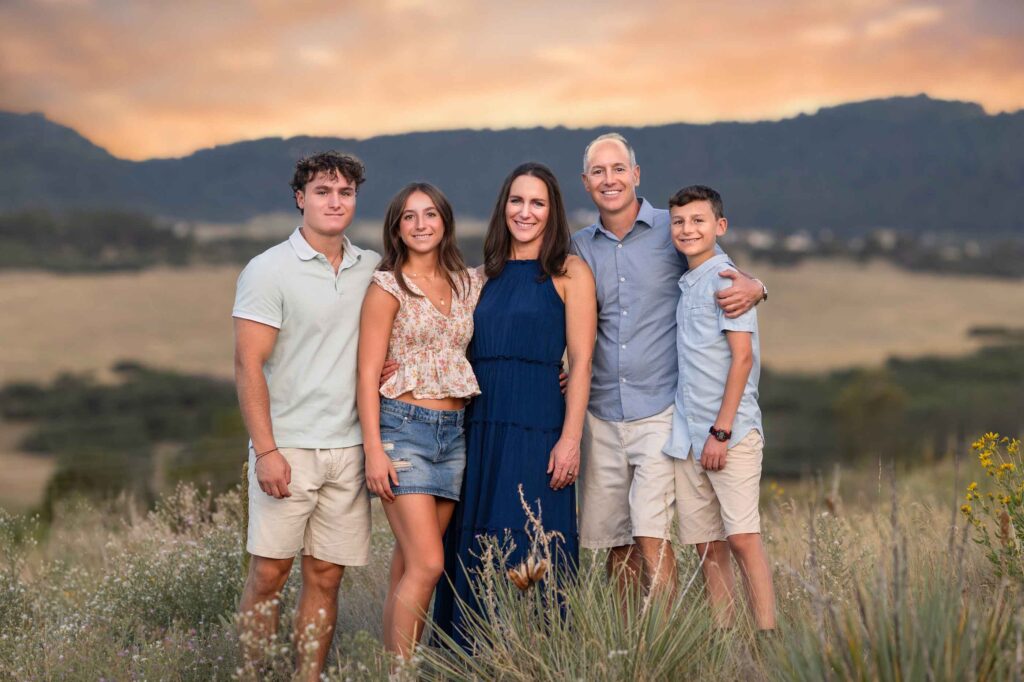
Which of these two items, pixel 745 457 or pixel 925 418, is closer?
pixel 745 457

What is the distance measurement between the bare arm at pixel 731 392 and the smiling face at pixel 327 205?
1844 mm

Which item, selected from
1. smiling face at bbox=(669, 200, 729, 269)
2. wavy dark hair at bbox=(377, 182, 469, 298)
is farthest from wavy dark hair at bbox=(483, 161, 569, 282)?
smiling face at bbox=(669, 200, 729, 269)

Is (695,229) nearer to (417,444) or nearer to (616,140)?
(616,140)

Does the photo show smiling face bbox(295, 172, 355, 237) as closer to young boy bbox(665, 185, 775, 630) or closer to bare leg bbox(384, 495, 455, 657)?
bare leg bbox(384, 495, 455, 657)

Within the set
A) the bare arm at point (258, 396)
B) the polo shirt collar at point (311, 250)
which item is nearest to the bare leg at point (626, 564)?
the bare arm at point (258, 396)

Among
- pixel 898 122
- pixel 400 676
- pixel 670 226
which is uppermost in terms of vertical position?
pixel 898 122

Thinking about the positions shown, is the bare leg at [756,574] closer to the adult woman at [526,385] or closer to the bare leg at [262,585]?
the adult woman at [526,385]

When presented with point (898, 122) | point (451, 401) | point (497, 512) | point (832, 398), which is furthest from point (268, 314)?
point (898, 122)

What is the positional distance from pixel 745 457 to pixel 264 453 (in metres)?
2.18

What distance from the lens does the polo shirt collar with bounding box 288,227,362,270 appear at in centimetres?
463

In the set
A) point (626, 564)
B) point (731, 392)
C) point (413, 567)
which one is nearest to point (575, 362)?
point (731, 392)

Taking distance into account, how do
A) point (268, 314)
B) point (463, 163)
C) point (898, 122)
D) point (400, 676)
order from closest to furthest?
point (400, 676) < point (268, 314) < point (463, 163) < point (898, 122)

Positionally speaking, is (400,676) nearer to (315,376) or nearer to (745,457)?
(315,376)

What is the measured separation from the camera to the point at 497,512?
186 inches
